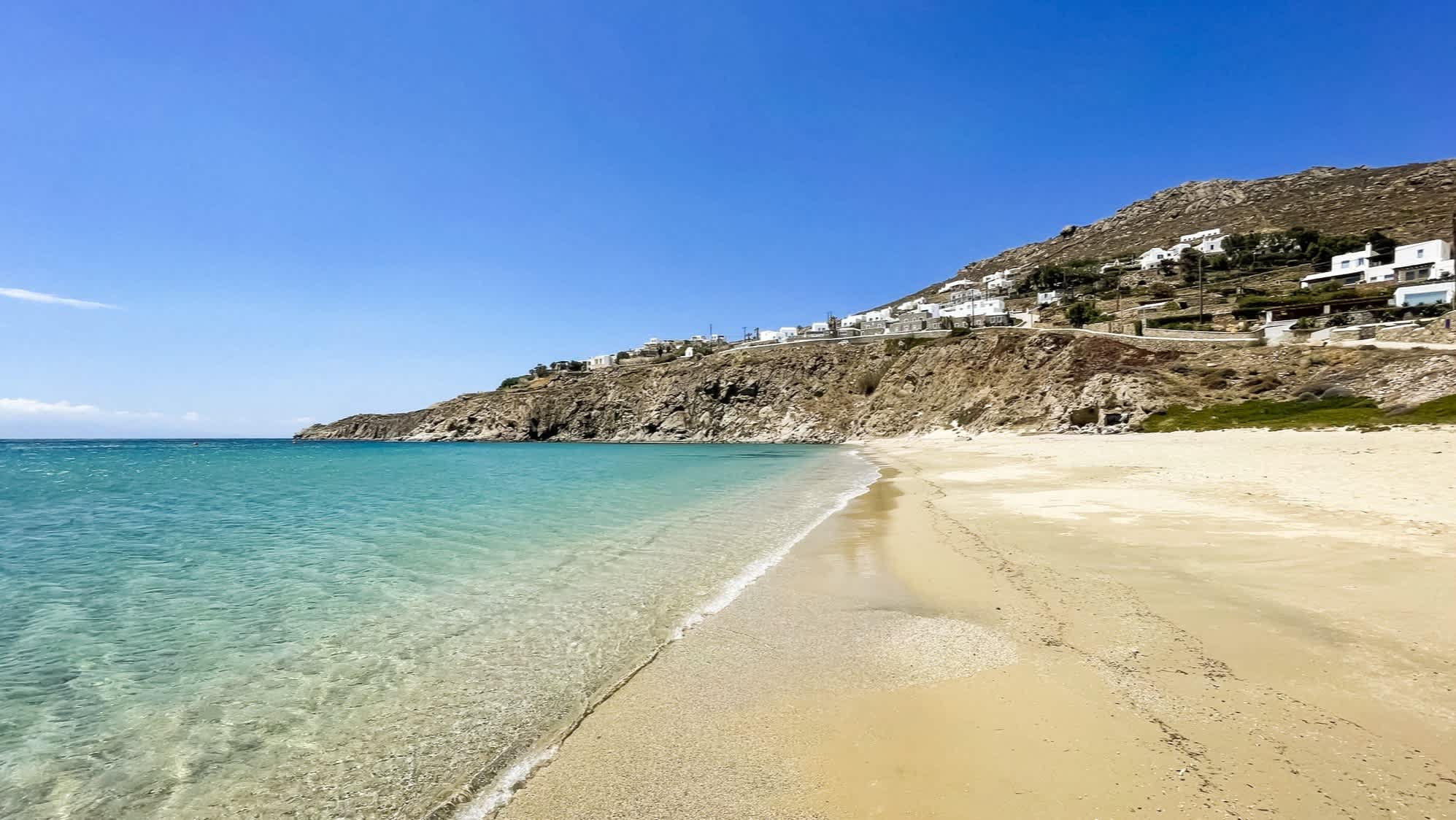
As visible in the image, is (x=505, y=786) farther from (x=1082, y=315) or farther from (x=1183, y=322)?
(x=1082, y=315)

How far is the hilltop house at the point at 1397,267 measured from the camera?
67125 mm

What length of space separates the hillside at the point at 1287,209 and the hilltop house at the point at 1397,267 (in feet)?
52.4

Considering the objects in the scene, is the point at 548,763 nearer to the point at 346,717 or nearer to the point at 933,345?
the point at 346,717

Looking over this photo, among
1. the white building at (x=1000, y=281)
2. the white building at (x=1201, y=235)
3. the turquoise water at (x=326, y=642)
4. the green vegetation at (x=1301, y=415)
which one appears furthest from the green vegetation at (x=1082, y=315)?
the white building at (x=1201, y=235)

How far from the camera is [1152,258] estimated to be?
12012cm

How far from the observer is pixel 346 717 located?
6.09 metres

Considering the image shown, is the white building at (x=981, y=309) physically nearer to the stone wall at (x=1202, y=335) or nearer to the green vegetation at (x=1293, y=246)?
the stone wall at (x=1202, y=335)

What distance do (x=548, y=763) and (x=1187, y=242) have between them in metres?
162

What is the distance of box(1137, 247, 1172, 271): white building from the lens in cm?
11812

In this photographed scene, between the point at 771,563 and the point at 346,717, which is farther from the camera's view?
the point at 771,563

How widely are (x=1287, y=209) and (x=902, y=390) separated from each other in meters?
121

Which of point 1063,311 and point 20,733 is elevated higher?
point 1063,311

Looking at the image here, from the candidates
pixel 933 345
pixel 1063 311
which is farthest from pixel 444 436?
pixel 1063 311

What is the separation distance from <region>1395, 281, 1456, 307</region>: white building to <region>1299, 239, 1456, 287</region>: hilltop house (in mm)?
7056
